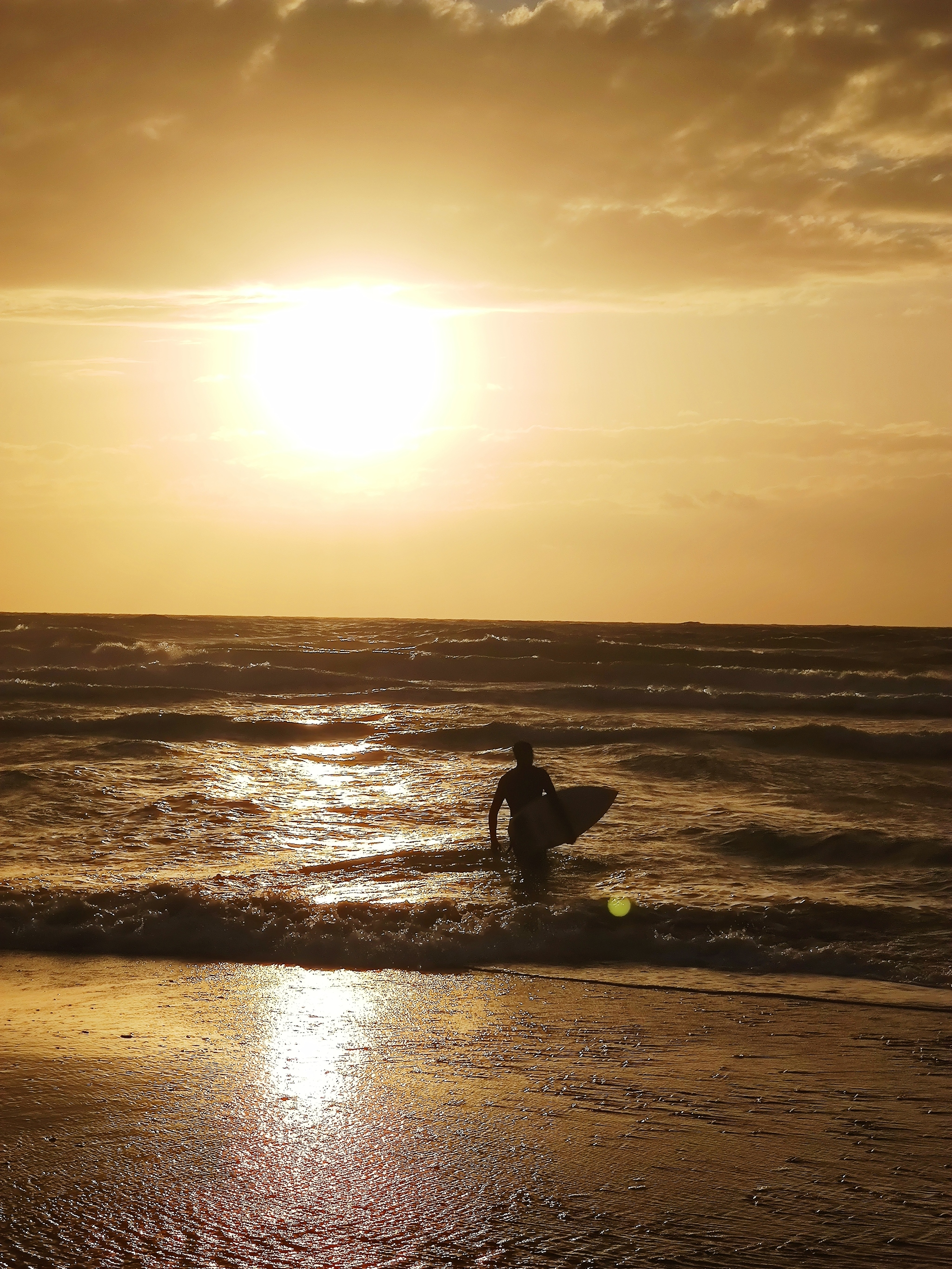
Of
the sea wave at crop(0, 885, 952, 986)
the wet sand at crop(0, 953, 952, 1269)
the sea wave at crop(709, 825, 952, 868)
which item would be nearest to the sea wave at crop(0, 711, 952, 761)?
the sea wave at crop(709, 825, 952, 868)

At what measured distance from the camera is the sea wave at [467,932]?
8.57 meters

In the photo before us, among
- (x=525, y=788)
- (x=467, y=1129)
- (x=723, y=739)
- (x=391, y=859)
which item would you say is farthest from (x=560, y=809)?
(x=723, y=739)

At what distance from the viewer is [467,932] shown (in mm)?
9055

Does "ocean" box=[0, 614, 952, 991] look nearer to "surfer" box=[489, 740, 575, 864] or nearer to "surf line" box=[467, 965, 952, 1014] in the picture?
"surf line" box=[467, 965, 952, 1014]

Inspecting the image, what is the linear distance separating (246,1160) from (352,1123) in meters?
0.61

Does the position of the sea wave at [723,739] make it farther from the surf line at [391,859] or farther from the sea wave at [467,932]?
the sea wave at [467,932]

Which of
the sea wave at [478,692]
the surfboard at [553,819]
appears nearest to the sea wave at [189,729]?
the sea wave at [478,692]

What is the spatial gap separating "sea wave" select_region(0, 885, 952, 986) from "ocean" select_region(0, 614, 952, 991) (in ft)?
0.09

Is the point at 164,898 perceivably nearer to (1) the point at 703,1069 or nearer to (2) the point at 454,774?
(1) the point at 703,1069

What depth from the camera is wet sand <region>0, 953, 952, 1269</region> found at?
4211 mm

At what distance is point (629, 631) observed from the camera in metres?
74.0

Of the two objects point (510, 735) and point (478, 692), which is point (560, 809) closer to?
point (510, 735)

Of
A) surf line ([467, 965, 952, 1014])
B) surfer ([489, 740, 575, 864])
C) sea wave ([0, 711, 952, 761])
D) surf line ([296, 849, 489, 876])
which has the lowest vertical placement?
surf line ([467, 965, 952, 1014])

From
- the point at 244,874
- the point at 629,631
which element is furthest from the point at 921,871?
the point at 629,631
